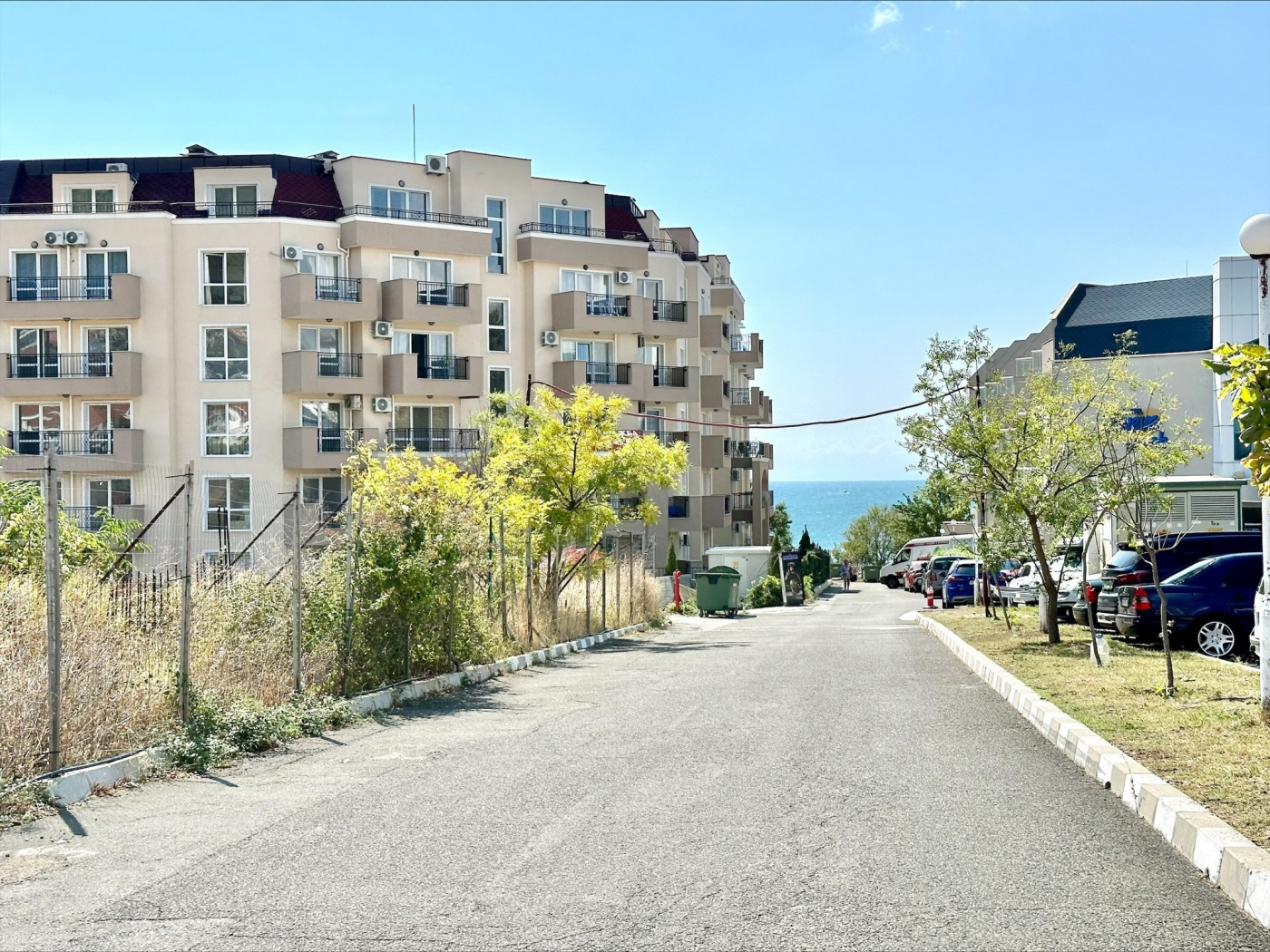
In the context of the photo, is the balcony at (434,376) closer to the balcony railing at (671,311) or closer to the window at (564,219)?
the window at (564,219)

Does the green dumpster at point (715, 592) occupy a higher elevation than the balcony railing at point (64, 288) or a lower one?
lower

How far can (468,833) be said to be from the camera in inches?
303

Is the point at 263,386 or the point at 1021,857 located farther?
the point at 263,386

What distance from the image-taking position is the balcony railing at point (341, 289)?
156 ft

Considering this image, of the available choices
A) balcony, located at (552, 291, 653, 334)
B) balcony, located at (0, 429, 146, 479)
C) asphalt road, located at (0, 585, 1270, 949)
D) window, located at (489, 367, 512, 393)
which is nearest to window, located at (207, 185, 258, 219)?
balcony, located at (0, 429, 146, 479)

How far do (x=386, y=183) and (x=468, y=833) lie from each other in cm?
4573

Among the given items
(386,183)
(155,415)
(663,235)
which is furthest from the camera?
(663,235)

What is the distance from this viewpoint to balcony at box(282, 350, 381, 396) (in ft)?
153

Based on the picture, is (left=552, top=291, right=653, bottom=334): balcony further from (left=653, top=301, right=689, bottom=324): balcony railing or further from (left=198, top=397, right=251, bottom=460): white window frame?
(left=198, top=397, right=251, bottom=460): white window frame

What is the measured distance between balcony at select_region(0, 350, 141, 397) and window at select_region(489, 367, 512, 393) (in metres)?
14.1

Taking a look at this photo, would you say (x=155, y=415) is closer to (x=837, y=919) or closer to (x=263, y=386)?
(x=263, y=386)

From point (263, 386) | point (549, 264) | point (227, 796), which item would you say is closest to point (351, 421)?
point (263, 386)

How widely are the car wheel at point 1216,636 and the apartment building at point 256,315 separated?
2669 cm

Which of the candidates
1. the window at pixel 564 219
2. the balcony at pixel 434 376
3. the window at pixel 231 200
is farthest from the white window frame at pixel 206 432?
the window at pixel 564 219
